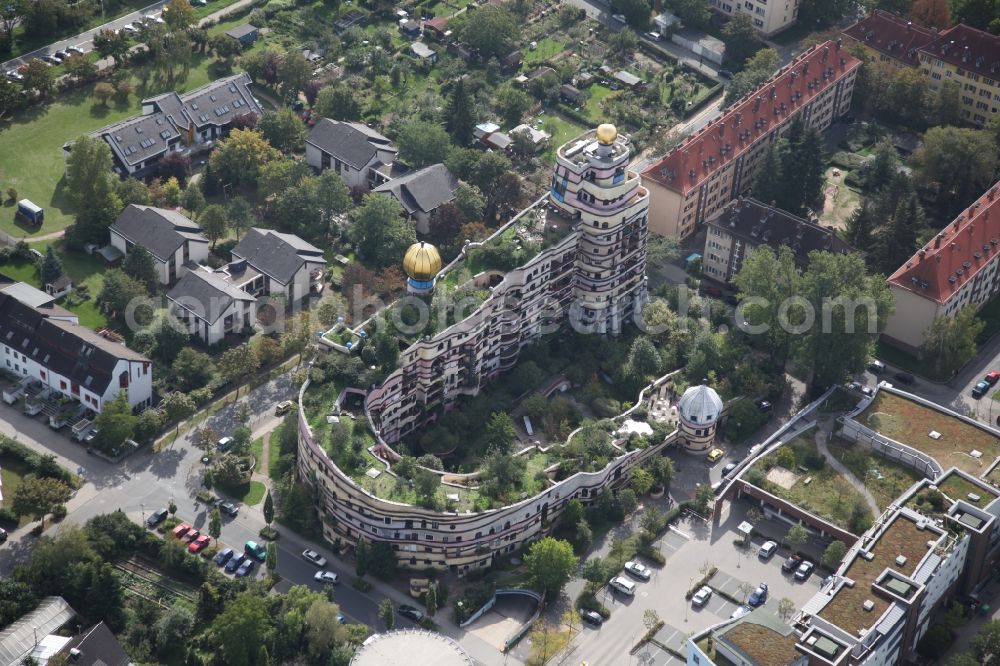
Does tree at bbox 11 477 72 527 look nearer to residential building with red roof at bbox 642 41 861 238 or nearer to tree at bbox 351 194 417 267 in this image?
tree at bbox 351 194 417 267

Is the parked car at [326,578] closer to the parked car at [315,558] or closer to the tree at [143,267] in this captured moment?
the parked car at [315,558]

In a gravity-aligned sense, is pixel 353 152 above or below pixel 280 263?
above

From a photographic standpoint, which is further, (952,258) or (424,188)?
(424,188)

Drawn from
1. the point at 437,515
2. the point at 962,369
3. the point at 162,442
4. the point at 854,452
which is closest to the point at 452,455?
the point at 437,515

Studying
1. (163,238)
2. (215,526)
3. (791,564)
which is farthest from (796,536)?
(163,238)

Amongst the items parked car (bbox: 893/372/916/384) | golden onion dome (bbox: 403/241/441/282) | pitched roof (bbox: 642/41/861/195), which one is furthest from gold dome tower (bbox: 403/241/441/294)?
parked car (bbox: 893/372/916/384)

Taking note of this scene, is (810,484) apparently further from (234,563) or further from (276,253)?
(276,253)
